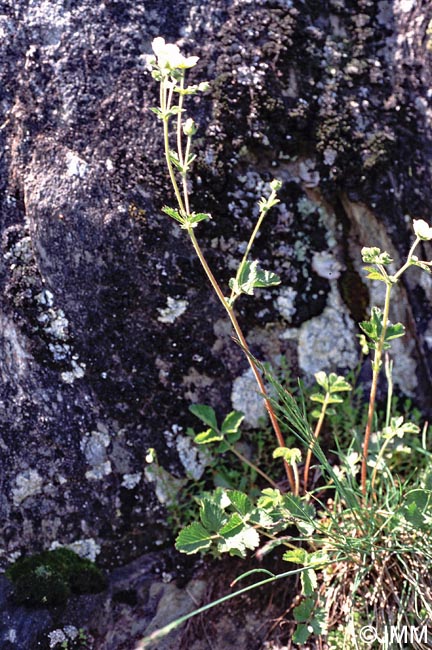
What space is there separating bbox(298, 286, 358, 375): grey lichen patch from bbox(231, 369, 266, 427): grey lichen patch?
0.20 m

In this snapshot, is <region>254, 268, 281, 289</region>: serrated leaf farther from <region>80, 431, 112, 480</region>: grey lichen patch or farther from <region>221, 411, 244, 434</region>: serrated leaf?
<region>80, 431, 112, 480</region>: grey lichen patch

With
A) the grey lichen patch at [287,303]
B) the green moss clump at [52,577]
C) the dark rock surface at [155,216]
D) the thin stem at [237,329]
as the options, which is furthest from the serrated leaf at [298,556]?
the grey lichen patch at [287,303]

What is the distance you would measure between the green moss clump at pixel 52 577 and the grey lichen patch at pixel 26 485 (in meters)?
0.19

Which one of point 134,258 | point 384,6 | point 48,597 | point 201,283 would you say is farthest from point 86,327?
point 384,6

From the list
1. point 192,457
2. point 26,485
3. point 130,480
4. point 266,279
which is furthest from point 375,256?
point 26,485

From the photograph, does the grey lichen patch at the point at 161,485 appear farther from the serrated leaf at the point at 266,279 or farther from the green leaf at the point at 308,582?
the serrated leaf at the point at 266,279

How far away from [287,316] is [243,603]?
0.95 m

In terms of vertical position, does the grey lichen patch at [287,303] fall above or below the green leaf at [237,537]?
above

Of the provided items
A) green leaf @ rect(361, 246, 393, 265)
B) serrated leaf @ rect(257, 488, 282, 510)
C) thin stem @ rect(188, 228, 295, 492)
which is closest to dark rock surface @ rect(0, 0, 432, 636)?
thin stem @ rect(188, 228, 295, 492)

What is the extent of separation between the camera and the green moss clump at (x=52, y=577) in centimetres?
199

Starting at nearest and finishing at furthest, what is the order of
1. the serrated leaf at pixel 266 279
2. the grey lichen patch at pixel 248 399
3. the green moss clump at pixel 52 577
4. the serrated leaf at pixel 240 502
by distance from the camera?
the serrated leaf at pixel 266 279
the serrated leaf at pixel 240 502
the green moss clump at pixel 52 577
the grey lichen patch at pixel 248 399

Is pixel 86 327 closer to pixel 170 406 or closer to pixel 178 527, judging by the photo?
pixel 170 406

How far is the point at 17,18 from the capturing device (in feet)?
6.88

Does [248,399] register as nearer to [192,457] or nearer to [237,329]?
[192,457]
